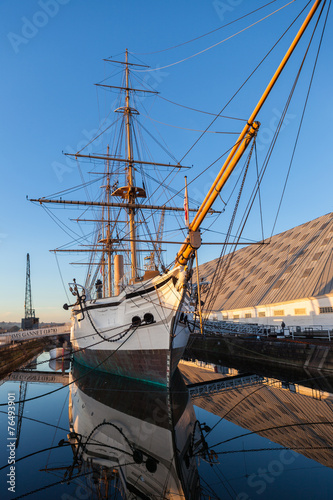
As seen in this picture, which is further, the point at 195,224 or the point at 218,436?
the point at 195,224

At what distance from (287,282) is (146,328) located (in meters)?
19.6

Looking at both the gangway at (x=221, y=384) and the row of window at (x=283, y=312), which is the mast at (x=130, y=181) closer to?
the gangway at (x=221, y=384)

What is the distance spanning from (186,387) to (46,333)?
2540 centimetres

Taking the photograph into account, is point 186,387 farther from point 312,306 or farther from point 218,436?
point 312,306

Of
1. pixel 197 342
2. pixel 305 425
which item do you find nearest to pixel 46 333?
pixel 197 342

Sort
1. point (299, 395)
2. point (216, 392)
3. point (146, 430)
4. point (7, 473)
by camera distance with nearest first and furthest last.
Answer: point (7, 473)
point (146, 430)
point (299, 395)
point (216, 392)

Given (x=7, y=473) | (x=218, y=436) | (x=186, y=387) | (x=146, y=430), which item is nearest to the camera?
(x=7, y=473)

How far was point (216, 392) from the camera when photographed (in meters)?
15.5

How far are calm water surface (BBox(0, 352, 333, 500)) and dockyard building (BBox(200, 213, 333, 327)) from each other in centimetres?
1146

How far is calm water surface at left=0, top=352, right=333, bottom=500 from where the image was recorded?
660cm

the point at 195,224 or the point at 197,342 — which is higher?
the point at 195,224

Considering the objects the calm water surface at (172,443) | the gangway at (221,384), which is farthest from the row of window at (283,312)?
the calm water surface at (172,443)

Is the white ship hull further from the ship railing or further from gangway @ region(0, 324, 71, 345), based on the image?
gangway @ region(0, 324, 71, 345)

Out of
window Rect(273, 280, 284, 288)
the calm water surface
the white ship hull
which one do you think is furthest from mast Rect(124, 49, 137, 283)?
window Rect(273, 280, 284, 288)
